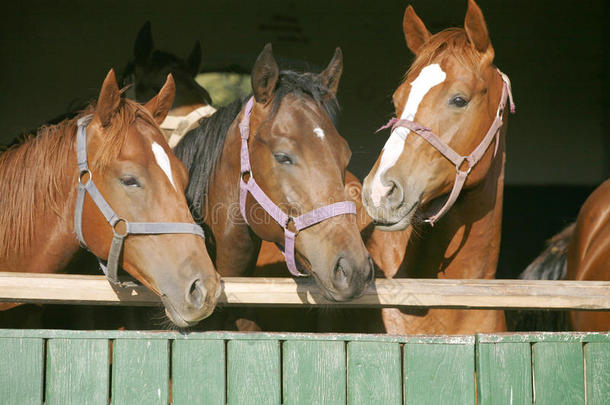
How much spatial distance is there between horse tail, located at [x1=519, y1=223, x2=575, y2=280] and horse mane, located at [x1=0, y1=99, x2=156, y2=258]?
3.03 metres

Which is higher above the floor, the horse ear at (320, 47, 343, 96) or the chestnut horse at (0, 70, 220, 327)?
the horse ear at (320, 47, 343, 96)

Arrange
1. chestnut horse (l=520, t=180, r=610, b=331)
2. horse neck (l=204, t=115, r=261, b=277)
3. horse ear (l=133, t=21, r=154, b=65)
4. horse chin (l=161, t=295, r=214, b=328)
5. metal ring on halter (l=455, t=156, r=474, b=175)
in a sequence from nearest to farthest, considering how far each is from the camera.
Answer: horse chin (l=161, t=295, r=214, b=328), metal ring on halter (l=455, t=156, r=474, b=175), horse neck (l=204, t=115, r=261, b=277), chestnut horse (l=520, t=180, r=610, b=331), horse ear (l=133, t=21, r=154, b=65)

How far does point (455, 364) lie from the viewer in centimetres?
182

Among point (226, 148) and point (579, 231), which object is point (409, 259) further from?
point (579, 231)

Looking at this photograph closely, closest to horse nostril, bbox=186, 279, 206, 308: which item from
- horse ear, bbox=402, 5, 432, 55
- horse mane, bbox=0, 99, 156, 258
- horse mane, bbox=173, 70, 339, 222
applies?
horse mane, bbox=0, 99, 156, 258

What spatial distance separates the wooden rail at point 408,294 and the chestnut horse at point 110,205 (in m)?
0.07

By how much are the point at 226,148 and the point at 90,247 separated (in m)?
0.72

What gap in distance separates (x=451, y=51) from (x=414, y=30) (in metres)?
0.30

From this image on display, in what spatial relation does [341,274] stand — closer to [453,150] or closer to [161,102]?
[453,150]

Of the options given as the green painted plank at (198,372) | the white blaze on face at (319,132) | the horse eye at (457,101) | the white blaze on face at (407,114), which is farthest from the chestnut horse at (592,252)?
the green painted plank at (198,372)

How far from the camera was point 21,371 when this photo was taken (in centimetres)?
180

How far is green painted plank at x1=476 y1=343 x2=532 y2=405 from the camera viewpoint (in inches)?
71.2

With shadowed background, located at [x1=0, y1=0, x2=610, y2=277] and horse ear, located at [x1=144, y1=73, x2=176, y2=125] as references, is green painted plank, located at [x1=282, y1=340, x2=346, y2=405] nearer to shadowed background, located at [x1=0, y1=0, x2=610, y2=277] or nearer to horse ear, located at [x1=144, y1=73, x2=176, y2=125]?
horse ear, located at [x1=144, y1=73, x2=176, y2=125]

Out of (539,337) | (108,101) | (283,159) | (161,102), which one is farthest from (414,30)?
(539,337)
